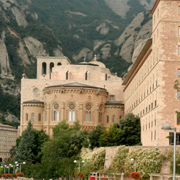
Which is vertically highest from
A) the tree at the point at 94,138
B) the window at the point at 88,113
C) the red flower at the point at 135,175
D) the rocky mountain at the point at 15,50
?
the rocky mountain at the point at 15,50

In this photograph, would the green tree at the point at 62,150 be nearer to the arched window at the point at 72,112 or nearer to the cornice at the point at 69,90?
the arched window at the point at 72,112

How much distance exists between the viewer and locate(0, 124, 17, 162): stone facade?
14911 centimetres

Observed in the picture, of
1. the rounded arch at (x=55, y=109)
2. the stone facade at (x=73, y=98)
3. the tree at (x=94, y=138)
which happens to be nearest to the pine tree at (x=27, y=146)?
the stone facade at (x=73, y=98)

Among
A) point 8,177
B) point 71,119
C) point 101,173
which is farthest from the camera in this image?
point 71,119

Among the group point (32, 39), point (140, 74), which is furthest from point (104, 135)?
point (32, 39)

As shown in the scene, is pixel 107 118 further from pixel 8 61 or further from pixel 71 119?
pixel 8 61

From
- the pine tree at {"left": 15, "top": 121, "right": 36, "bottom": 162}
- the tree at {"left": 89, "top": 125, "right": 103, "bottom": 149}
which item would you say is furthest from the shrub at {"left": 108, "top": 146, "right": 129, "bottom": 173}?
the pine tree at {"left": 15, "top": 121, "right": 36, "bottom": 162}

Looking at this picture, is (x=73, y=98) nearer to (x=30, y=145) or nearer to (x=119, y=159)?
(x=30, y=145)

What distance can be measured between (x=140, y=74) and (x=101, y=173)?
60.2ft

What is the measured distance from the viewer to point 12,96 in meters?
164

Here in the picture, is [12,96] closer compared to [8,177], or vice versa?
[8,177]

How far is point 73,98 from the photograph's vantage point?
8262 centimetres

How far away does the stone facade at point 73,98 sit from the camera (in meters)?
82.6

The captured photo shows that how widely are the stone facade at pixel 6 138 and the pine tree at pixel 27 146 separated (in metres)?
67.7
